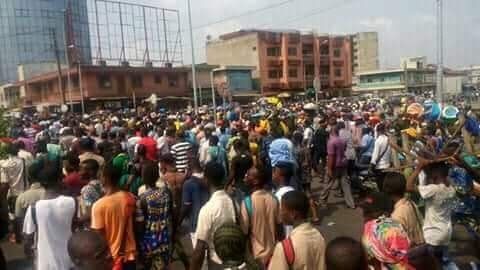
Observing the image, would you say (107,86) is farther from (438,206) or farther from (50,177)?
(438,206)

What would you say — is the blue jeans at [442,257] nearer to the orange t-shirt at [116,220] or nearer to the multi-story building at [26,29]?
the orange t-shirt at [116,220]

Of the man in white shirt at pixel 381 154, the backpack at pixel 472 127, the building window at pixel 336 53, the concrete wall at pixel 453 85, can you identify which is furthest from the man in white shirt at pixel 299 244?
the building window at pixel 336 53

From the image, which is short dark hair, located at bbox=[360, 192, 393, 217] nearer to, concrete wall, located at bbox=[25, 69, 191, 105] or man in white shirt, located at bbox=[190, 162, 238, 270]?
man in white shirt, located at bbox=[190, 162, 238, 270]

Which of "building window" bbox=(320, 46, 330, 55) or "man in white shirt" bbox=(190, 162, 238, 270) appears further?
"building window" bbox=(320, 46, 330, 55)

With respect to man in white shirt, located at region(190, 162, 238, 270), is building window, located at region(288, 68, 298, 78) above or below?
above

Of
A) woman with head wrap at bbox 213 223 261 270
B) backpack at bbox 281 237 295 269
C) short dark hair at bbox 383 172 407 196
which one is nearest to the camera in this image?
backpack at bbox 281 237 295 269

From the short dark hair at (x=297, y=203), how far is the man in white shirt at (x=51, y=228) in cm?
193

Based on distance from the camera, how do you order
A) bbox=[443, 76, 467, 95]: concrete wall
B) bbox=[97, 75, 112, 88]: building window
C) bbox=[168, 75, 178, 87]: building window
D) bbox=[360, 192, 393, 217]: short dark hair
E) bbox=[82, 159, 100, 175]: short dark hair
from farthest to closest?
bbox=[168, 75, 178, 87]: building window < bbox=[97, 75, 112, 88]: building window < bbox=[443, 76, 467, 95]: concrete wall < bbox=[82, 159, 100, 175]: short dark hair < bbox=[360, 192, 393, 217]: short dark hair

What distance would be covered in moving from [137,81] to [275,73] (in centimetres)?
2189

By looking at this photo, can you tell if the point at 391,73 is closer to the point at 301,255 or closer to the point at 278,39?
the point at 278,39

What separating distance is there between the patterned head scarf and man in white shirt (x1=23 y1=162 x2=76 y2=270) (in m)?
2.47

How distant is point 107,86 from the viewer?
3981cm

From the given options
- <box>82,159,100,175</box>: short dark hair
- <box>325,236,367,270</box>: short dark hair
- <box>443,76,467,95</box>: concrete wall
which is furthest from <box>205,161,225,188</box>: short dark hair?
<box>443,76,467,95</box>: concrete wall

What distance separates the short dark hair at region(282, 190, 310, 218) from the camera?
2.88 metres
